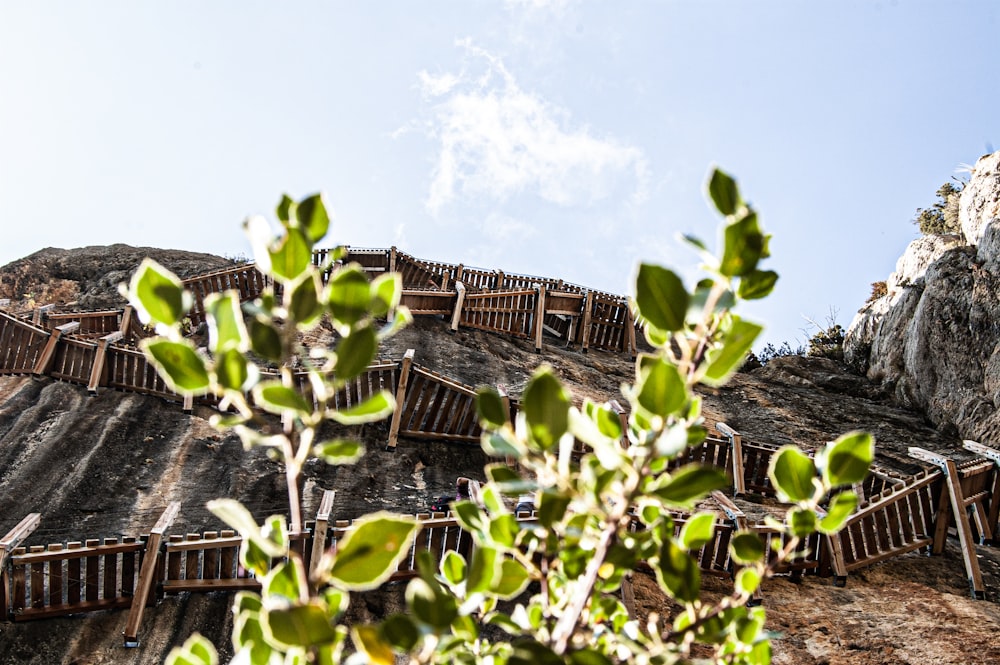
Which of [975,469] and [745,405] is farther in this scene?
[745,405]

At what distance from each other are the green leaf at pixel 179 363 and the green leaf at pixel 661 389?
79 cm

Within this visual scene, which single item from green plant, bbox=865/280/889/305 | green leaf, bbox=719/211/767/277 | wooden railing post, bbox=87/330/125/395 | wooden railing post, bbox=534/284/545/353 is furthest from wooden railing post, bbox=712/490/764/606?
green plant, bbox=865/280/889/305

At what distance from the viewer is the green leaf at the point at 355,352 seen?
1.26 metres

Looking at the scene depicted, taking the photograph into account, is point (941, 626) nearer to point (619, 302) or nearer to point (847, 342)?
point (619, 302)

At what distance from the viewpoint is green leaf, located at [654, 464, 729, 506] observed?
1.37 metres

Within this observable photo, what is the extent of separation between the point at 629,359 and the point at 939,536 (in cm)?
882

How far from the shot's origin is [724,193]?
1.34 metres

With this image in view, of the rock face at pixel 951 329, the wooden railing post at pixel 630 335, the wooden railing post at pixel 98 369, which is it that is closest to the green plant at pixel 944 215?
the rock face at pixel 951 329

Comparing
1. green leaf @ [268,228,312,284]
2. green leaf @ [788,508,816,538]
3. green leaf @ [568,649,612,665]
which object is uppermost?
green leaf @ [268,228,312,284]

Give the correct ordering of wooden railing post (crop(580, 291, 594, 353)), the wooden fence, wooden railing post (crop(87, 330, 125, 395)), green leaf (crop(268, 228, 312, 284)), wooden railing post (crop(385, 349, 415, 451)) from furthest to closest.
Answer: wooden railing post (crop(580, 291, 594, 353)), wooden railing post (crop(87, 330, 125, 395)), wooden railing post (crop(385, 349, 415, 451)), the wooden fence, green leaf (crop(268, 228, 312, 284))

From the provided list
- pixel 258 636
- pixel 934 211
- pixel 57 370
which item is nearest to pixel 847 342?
pixel 934 211

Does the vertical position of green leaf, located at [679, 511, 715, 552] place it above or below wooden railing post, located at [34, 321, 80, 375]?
above

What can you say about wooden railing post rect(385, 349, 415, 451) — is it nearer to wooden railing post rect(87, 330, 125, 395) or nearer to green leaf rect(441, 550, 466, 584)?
wooden railing post rect(87, 330, 125, 395)

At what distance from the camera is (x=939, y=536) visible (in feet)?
27.6
